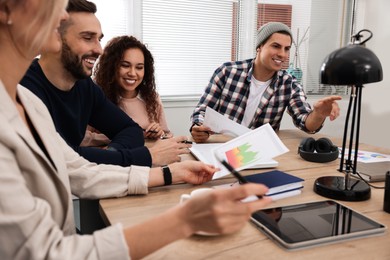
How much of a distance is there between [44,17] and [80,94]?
1.08 m

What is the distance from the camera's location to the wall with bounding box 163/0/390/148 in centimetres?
353

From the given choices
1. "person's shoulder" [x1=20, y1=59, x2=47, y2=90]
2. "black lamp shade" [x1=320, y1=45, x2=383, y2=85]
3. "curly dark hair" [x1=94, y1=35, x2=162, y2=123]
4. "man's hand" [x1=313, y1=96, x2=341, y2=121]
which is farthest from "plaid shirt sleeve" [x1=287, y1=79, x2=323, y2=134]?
"person's shoulder" [x1=20, y1=59, x2=47, y2=90]

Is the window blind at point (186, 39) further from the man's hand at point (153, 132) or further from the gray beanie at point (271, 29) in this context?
the man's hand at point (153, 132)

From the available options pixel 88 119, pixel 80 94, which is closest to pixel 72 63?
pixel 80 94

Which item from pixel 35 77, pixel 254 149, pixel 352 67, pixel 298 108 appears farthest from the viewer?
pixel 298 108

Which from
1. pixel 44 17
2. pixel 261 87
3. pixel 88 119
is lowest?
pixel 88 119

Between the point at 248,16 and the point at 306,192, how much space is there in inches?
117

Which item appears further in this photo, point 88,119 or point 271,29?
point 271,29

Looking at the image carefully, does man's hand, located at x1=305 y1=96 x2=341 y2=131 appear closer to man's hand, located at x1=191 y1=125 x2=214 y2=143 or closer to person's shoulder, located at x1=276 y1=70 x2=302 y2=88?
person's shoulder, located at x1=276 y1=70 x2=302 y2=88

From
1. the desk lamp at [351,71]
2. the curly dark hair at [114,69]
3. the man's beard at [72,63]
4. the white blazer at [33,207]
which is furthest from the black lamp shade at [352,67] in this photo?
the curly dark hair at [114,69]

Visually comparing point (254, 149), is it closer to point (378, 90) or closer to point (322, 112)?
point (322, 112)

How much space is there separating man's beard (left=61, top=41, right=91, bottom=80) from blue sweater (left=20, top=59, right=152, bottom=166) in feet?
0.26

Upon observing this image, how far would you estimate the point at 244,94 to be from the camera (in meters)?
2.40

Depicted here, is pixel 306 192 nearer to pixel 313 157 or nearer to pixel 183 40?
pixel 313 157
